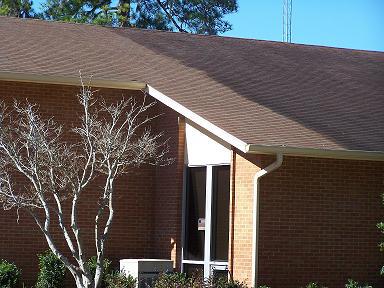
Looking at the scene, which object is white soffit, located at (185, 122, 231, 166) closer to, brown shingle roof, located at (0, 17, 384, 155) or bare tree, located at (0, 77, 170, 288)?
bare tree, located at (0, 77, 170, 288)

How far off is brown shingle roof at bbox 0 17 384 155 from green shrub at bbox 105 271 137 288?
312 cm

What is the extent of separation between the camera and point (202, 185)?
17766mm

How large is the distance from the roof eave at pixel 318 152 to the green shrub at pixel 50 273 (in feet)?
14.4

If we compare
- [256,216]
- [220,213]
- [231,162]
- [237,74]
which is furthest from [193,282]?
[237,74]

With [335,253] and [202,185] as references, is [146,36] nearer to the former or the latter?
[202,185]

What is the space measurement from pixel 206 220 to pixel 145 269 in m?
1.49

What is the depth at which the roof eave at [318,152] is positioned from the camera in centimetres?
1526

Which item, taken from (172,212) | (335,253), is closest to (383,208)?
(335,253)

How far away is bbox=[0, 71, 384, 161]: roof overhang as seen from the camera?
15.4 metres

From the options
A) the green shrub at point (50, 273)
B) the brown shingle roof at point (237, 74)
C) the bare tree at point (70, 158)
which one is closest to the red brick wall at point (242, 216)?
the brown shingle roof at point (237, 74)

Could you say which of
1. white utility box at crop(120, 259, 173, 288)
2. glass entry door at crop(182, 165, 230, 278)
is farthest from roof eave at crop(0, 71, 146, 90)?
white utility box at crop(120, 259, 173, 288)

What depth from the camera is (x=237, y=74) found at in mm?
20078

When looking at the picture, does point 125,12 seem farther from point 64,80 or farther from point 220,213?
point 220,213

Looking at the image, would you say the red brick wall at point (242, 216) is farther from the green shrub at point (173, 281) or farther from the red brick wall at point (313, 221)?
the green shrub at point (173, 281)
